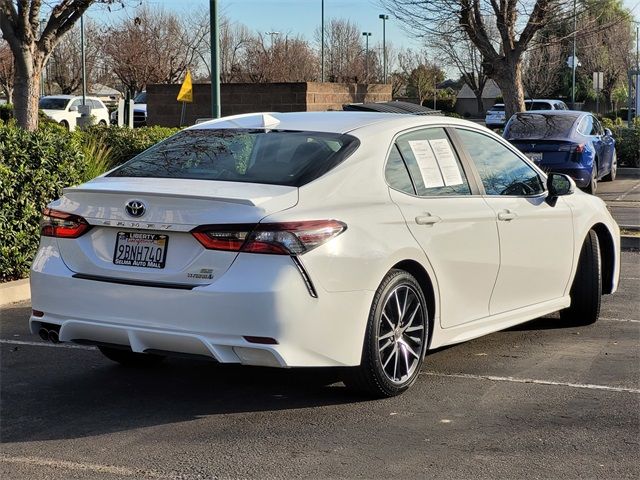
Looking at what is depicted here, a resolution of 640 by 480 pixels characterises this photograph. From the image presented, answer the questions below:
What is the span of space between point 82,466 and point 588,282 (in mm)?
4290

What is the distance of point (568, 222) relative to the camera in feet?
23.4

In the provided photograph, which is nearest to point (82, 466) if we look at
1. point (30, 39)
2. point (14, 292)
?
point (14, 292)

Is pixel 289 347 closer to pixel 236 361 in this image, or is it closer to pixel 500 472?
pixel 236 361

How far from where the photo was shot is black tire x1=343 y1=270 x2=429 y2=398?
5.32 m

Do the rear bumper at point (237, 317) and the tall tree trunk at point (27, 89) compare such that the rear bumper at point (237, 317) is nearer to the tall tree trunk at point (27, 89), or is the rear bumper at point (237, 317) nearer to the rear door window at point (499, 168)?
the rear door window at point (499, 168)

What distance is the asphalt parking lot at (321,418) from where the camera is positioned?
453 centimetres

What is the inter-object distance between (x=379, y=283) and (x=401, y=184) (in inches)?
30.2

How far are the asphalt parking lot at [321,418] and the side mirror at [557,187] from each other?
102cm

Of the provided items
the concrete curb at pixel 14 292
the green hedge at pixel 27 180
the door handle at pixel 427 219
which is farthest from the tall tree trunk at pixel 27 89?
the door handle at pixel 427 219

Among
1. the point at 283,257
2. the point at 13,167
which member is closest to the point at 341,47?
the point at 13,167

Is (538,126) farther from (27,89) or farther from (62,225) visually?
(62,225)

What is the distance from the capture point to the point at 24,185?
29.3ft

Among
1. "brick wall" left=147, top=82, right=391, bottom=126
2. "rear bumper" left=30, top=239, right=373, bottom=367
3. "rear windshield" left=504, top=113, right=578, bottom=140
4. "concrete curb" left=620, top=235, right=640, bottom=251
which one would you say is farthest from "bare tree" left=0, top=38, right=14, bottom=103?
"rear bumper" left=30, top=239, right=373, bottom=367

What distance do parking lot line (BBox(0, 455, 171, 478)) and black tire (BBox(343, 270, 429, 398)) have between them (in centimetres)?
137
